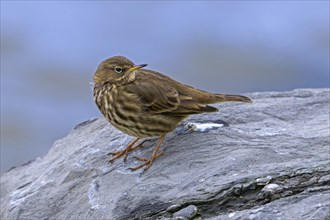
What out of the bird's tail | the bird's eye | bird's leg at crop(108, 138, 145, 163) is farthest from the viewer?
the bird's eye

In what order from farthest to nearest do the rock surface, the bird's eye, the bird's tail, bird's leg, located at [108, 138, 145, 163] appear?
the bird's eye < the bird's tail < bird's leg, located at [108, 138, 145, 163] < the rock surface

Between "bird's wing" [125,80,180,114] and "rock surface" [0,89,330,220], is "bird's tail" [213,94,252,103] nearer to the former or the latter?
"rock surface" [0,89,330,220]

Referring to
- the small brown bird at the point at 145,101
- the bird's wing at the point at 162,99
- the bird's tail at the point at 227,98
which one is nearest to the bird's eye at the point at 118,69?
the small brown bird at the point at 145,101

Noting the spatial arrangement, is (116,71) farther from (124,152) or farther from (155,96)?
(124,152)

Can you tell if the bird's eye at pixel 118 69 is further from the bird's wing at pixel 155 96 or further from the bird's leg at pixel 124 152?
the bird's leg at pixel 124 152

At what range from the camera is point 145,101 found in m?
8.02

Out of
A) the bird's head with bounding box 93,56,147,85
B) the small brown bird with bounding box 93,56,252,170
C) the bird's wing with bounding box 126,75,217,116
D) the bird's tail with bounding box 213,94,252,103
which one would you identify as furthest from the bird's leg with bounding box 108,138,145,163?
the bird's tail with bounding box 213,94,252,103

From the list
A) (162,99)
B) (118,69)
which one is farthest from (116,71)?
(162,99)

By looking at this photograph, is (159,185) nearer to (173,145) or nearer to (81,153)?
(173,145)

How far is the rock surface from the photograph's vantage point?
6625mm

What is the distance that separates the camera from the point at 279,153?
7305 millimetres

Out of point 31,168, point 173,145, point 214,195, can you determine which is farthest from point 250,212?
point 31,168

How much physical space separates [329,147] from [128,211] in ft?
5.41

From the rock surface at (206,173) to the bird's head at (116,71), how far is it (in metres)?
0.52
